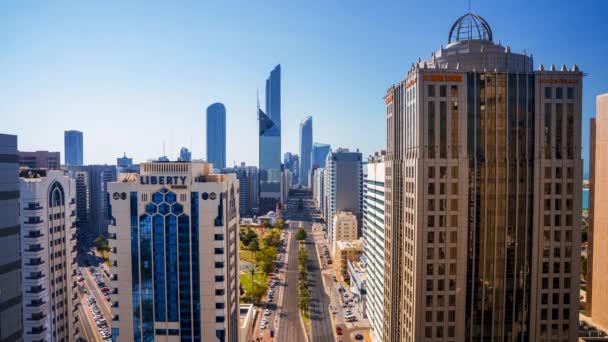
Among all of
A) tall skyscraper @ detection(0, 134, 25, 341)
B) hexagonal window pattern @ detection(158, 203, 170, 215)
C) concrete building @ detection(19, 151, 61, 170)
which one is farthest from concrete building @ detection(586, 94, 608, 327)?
concrete building @ detection(19, 151, 61, 170)

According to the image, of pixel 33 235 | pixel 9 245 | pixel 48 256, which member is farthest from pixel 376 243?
pixel 33 235

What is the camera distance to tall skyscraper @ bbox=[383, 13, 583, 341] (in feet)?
148

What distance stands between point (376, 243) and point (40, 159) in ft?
592

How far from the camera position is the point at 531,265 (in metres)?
45.4

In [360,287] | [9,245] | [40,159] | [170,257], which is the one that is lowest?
[360,287]

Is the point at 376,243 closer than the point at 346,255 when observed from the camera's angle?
Yes

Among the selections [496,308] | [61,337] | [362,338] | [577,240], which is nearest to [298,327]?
[362,338]

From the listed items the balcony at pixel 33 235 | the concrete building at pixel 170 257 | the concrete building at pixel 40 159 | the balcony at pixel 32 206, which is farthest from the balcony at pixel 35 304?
the concrete building at pixel 40 159

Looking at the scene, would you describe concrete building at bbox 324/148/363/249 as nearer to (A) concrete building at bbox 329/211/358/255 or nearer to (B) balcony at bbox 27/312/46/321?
(A) concrete building at bbox 329/211/358/255

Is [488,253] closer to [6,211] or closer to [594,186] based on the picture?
[594,186]

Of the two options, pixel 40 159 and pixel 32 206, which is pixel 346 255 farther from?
pixel 40 159

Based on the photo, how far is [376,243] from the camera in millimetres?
80125

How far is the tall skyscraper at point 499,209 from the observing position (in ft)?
148

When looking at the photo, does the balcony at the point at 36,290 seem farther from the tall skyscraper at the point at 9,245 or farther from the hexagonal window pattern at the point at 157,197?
the tall skyscraper at the point at 9,245
